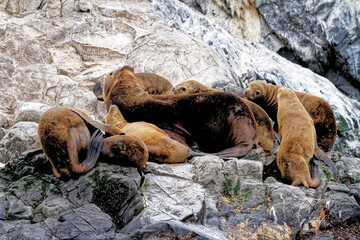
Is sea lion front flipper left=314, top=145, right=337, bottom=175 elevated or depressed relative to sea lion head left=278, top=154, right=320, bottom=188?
depressed

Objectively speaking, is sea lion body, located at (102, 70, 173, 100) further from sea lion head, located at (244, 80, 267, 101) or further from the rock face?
sea lion head, located at (244, 80, 267, 101)

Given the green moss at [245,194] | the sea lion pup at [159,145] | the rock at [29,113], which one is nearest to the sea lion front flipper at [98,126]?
the sea lion pup at [159,145]

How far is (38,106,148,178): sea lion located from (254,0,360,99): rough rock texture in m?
9.39

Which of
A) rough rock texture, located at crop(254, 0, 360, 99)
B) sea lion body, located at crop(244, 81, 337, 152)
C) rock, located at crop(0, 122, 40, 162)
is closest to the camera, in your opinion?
rock, located at crop(0, 122, 40, 162)

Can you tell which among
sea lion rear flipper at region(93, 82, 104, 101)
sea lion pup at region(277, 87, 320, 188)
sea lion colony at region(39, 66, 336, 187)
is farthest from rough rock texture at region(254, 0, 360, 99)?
sea lion colony at region(39, 66, 336, 187)

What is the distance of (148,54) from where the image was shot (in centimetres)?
949

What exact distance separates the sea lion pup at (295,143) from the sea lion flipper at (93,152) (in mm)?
2416

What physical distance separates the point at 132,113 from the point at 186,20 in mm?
5347

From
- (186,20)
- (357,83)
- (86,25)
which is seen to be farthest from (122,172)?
(357,83)

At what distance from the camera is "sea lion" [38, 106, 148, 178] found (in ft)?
14.6

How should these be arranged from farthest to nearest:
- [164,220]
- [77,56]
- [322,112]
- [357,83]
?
1. [357,83]
2. [77,56]
3. [322,112]
4. [164,220]

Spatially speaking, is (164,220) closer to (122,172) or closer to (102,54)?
(122,172)

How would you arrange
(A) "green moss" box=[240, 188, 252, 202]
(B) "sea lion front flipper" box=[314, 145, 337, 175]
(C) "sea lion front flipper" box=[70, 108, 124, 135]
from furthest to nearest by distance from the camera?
(B) "sea lion front flipper" box=[314, 145, 337, 175], (C) "sea lion front flipper" box=[70, 108, 124, 135], (A) "green moss" box=[240, 188, 252, 202]

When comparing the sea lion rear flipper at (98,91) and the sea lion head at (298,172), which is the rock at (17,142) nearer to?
the sea lion rear flipper at (98,91)
